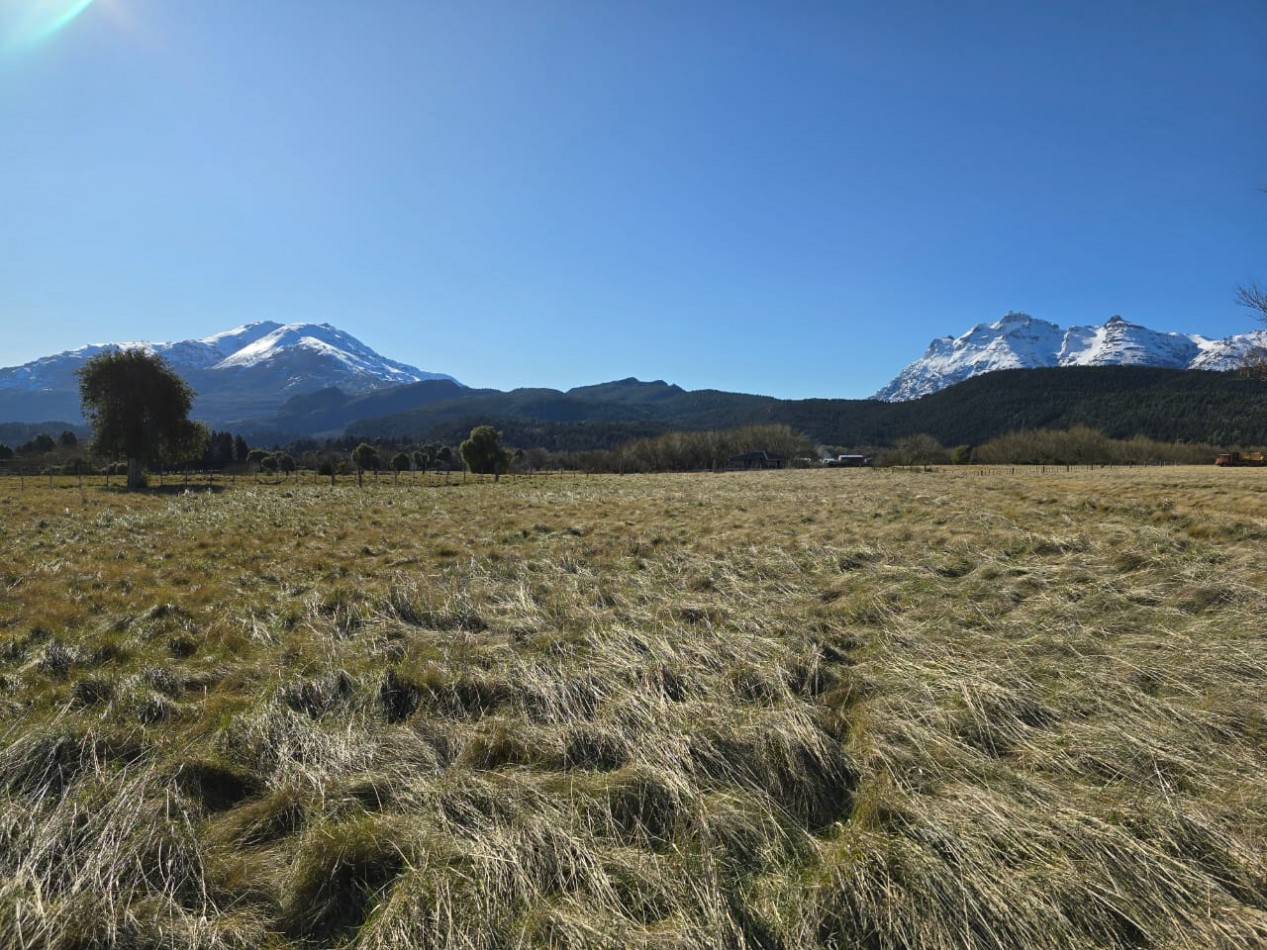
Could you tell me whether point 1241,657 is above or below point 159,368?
below

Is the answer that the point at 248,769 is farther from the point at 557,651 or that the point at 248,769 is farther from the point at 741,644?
the point at 741,644

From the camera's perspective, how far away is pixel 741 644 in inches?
253

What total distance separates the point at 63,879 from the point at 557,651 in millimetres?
4175

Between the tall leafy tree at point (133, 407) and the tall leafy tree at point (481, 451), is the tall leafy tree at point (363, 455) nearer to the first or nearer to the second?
the tall leafy tree at point (481, 451)

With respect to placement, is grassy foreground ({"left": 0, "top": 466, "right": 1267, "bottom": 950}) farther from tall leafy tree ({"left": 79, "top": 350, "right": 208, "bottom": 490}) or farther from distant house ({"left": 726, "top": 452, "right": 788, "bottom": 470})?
distant house ({"left": 726, "top": 452, "right": 788, "bottom": 470})

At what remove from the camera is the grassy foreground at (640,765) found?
283 cm

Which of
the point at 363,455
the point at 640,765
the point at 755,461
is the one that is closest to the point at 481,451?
the point at 363,455

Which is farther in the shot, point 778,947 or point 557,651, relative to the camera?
point 557,651

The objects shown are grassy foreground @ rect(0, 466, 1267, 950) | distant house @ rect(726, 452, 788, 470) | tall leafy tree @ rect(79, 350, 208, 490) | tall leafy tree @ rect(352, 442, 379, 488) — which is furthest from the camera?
distant house @ rect(726, 452, 788, 470)

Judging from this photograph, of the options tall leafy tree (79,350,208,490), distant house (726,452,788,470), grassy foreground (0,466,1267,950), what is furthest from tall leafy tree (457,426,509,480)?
distant house (726,452,788,470)

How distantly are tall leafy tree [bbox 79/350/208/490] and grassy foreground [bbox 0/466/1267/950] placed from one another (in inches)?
1883

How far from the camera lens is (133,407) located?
45.6 m

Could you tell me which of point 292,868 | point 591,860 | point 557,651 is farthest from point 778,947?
point 557,651

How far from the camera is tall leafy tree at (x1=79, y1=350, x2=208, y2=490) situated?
1766 inches
